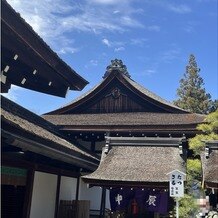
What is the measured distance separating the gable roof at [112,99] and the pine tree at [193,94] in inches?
849

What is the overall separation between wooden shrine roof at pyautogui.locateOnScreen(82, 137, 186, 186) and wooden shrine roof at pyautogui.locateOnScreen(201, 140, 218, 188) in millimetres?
1046

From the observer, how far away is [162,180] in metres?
11.1

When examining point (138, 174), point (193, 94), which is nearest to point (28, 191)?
point (138, 174)

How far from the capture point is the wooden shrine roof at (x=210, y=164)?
32.5 ft

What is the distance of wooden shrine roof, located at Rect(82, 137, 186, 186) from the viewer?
37.9 feet

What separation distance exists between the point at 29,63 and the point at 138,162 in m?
6.48

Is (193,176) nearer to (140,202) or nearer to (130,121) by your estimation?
(140,202)

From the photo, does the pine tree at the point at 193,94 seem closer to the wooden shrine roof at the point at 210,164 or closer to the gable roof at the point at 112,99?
the gable roof at the point at 112,99

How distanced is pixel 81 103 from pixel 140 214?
29.7ft

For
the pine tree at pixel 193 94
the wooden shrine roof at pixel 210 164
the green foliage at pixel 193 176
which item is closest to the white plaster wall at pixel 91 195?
the green foliage at pixel 193 176

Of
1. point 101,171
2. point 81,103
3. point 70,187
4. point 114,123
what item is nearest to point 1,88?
point 101,171

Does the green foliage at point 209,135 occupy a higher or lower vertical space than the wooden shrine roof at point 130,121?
lower

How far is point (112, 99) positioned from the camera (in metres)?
20.9

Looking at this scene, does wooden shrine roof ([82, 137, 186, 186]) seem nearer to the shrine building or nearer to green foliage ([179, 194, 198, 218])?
the shrine building
